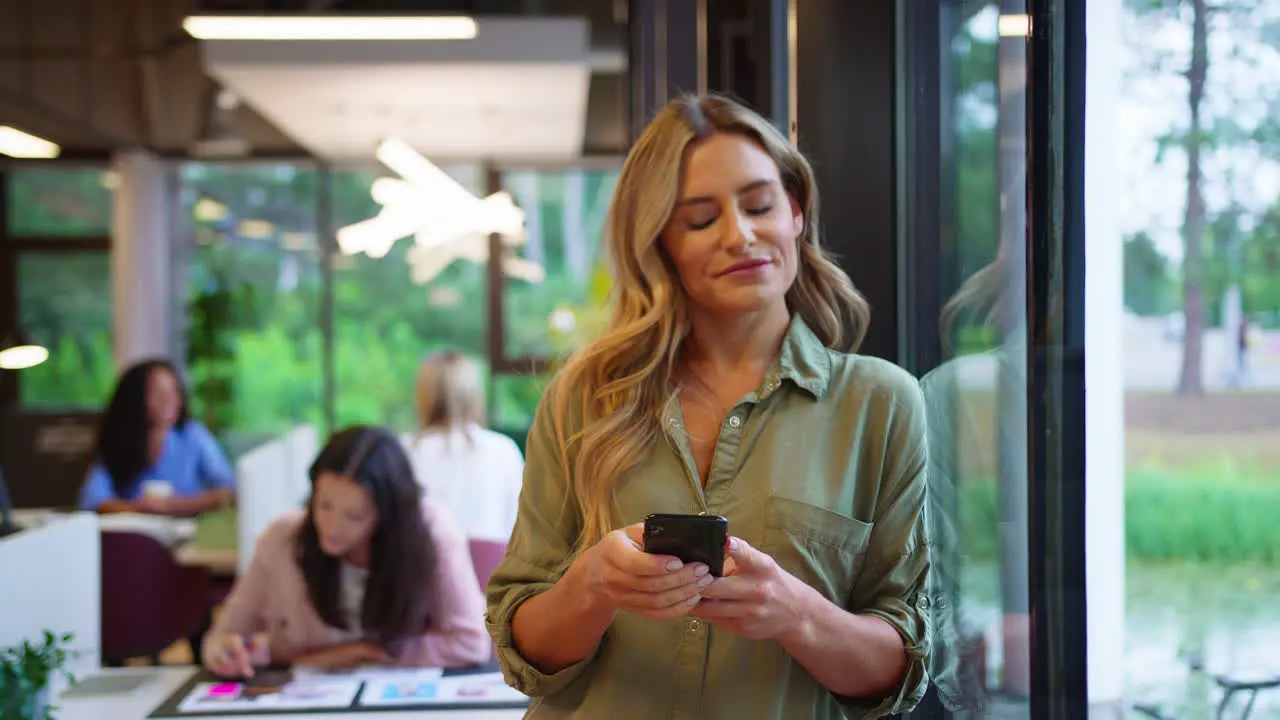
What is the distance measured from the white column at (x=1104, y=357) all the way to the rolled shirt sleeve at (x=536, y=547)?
2.08ft

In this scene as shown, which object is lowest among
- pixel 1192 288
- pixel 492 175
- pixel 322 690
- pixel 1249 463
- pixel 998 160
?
pixel 322 690

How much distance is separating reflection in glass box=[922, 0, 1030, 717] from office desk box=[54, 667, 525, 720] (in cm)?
139

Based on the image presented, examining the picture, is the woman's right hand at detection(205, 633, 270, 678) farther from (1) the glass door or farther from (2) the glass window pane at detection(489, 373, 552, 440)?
(2) the glass window pane at detection(489, 373, 552, 440)

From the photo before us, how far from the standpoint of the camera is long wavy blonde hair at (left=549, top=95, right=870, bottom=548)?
1.46 metres

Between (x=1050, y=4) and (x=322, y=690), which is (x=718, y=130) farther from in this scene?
(x=322, y=690)

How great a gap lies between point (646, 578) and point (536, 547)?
31 centimetres

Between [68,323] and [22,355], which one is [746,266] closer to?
[22,355]

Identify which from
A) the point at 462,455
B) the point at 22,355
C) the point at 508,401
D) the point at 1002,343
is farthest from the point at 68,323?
the point at 1002,343

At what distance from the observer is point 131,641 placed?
4766mm

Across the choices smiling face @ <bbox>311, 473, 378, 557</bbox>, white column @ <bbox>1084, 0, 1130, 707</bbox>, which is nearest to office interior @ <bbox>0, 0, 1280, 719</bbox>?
white column @ <bbox>1084, 0, 1130, 707</bbox>

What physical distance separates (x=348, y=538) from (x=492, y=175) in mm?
7766

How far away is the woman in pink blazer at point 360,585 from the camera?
3.19 m

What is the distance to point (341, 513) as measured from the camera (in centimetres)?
322

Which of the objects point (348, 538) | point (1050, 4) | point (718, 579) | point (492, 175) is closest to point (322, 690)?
point (348, 538)
